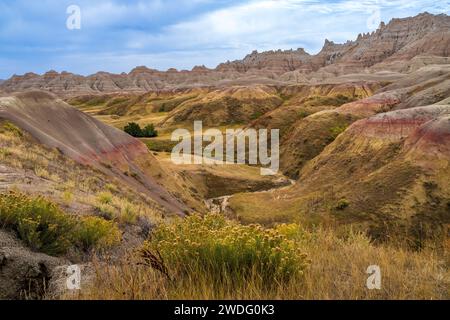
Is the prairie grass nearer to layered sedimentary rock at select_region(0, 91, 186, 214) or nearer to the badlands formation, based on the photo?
the badlands formation

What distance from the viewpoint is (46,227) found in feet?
23.1

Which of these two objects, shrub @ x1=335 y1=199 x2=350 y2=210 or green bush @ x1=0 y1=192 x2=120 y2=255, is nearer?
green bush @ x1=0 y1=192 x2=120 y2=255

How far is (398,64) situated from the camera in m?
169

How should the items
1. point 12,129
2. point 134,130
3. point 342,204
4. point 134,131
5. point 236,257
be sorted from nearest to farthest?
point 236,257, point 12,129, point 342,204, point 134,131, point 134,130

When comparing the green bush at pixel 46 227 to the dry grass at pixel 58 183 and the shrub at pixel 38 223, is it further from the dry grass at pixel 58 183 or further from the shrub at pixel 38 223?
the dry grass at pixel 58 183

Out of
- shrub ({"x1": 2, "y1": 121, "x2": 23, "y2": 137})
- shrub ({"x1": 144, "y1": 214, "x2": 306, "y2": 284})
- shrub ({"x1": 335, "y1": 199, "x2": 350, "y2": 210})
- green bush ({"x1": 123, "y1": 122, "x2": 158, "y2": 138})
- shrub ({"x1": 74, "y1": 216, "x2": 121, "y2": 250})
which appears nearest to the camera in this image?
shrub ({"x1": 144, "y1": 214, "x2": 306, "y2": 284})

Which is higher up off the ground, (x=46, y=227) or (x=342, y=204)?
(x=46, y=227)

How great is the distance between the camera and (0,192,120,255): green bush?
6.58 m

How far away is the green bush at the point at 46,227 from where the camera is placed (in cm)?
658

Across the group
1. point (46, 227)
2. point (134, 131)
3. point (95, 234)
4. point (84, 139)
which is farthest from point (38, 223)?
point (134, 131)

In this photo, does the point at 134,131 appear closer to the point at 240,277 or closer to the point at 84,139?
the point at 84,139

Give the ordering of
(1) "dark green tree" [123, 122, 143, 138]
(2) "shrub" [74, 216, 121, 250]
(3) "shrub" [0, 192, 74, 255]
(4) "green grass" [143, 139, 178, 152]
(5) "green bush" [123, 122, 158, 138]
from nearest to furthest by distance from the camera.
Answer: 1. (3) "shrub" [0, 192, 74, 255]
2. (2) "shrub" [74, 216, 121, 250]
3. (4) "green grass" [143, 139, 178, 152]
4. (1) "dark green tree" [123, 122, 143, 138]
5. (5) "green bush" [123, 122, 158, 138]

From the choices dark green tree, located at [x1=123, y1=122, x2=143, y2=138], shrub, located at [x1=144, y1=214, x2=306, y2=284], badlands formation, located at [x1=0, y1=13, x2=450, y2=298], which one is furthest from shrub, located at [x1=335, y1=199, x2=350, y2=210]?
dark green tree, located at [x1=123, y1=122, x2=143, y2=138]
